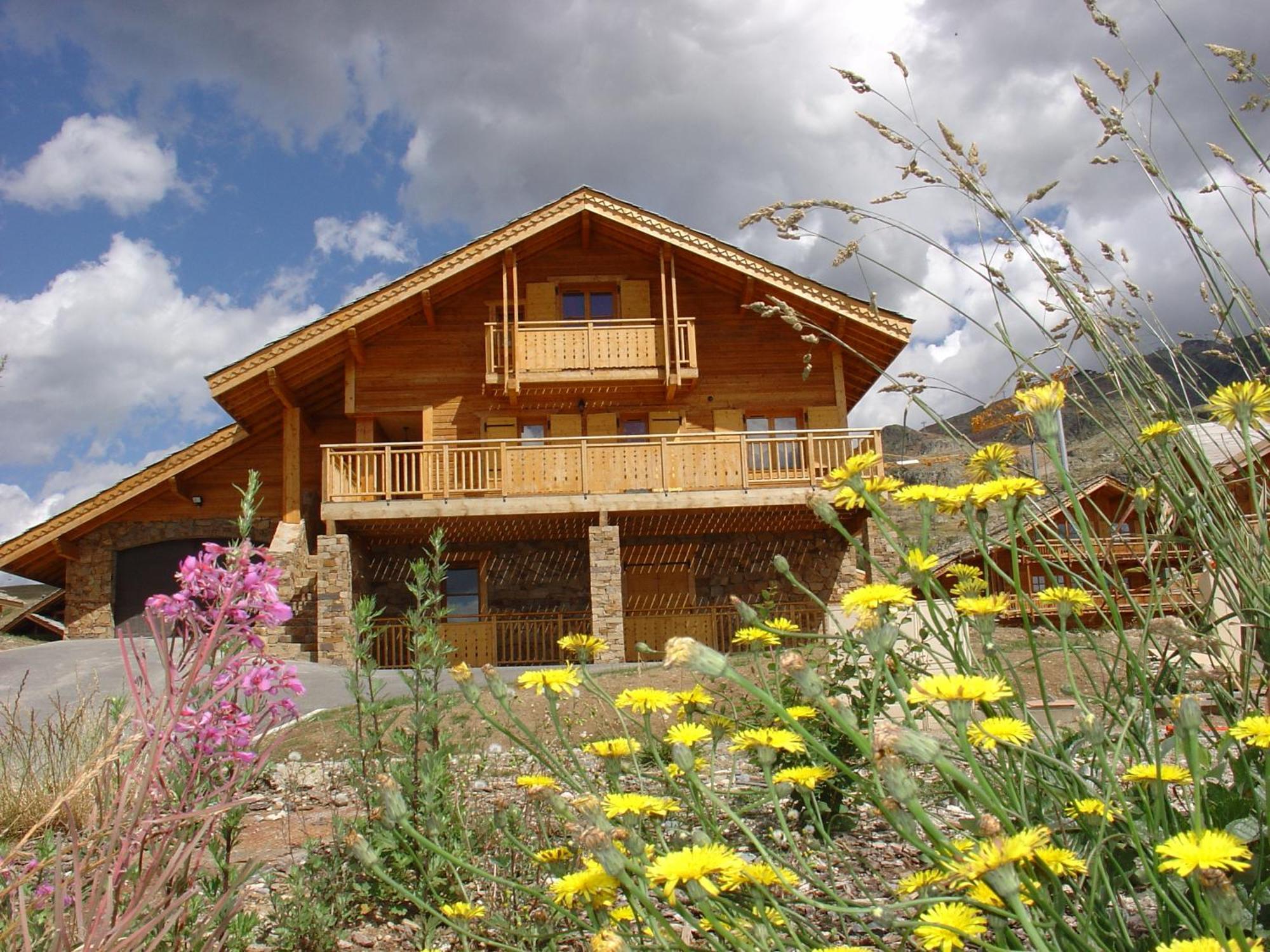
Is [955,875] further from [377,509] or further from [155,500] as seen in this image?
[155,500]

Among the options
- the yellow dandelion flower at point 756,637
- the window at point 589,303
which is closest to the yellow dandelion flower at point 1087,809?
the yellow dandelion flower at point 756,637

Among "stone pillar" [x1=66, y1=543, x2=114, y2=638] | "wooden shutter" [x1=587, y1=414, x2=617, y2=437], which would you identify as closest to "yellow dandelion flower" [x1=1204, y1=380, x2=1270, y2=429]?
"wooden shutter" [x1=587, y1=414, x2=617, y2=437]

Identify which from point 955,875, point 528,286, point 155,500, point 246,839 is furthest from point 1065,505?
point 155,500

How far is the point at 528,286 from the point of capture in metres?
17.5

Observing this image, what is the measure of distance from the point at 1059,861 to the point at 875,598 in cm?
47

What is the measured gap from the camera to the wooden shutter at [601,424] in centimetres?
1691

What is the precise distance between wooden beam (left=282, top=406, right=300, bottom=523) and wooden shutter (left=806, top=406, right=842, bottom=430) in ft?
29.5

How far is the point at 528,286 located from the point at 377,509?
549cm

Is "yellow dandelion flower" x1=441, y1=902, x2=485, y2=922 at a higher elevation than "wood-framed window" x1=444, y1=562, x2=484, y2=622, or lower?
lower

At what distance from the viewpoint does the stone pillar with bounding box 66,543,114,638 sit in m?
16.7

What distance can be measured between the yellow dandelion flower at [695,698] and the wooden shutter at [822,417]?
14967mm

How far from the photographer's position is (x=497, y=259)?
55.7ft

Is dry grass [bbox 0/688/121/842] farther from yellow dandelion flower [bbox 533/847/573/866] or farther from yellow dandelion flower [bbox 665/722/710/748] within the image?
yellow dandelion flower [bbox 665/722/710/748]

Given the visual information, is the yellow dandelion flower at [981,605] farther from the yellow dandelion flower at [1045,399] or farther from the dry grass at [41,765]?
the dry grass at [41,765]
